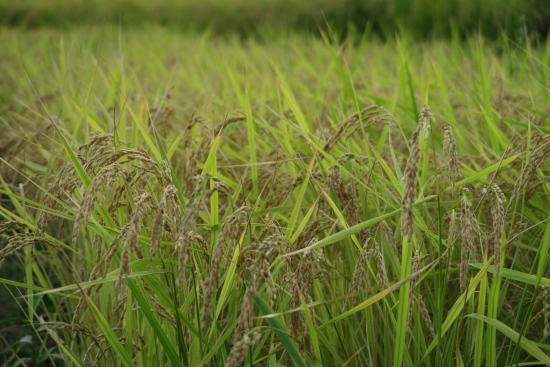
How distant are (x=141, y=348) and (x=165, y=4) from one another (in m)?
10.7

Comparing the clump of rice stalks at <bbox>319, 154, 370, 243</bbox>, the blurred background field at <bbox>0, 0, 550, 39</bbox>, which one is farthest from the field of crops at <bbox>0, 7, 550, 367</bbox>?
the blurred background field at <bbox>0, 0, 550, 39</bbox>

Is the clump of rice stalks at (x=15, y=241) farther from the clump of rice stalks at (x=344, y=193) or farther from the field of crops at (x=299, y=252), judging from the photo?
the clump of rice stalks at (x=344, y=193)

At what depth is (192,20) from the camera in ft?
31.3

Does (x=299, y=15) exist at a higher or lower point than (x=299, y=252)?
higher

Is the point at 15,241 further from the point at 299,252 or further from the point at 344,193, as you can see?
the point at 344,193

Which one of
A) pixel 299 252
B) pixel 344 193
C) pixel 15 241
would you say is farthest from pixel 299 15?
pixel 299 252

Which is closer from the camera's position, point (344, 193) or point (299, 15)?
point (344, 193)

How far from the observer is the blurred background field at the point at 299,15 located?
19.0ft

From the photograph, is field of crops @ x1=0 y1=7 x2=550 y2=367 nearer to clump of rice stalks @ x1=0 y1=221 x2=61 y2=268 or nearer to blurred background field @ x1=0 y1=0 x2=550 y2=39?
clump of rice stalks @ x1=0 y1=221 x2=61 y2=268

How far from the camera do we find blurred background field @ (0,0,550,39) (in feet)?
19.0

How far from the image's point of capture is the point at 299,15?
334 inches

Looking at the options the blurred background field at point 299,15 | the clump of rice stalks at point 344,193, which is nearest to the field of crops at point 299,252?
the clump of rice stalks at point 344,193

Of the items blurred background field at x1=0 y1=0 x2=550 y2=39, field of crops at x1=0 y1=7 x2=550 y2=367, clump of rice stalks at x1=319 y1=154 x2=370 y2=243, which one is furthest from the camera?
blurred background field at x1=0 y1=0 x2=550 y2=39

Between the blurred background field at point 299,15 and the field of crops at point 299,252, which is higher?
the blurred background field at point 299,15
